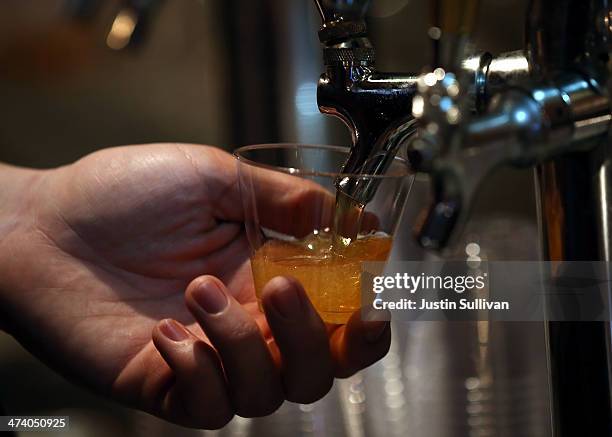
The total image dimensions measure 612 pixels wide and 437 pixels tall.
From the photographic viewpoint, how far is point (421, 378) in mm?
664

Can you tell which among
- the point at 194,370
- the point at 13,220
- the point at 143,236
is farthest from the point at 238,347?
the point at 13,220

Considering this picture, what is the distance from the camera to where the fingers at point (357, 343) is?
1.72 feet

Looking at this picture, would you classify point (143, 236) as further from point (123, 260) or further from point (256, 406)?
point (256, 406)

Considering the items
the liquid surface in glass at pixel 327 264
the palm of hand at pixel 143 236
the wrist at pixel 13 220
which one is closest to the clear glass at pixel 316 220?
the liquid surface in glass at pixel 327 264

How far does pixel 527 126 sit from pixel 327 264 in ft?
0.69

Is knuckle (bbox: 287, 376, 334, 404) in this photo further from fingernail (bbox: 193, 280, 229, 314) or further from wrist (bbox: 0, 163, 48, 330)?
wrist (bbox: 0, 163, 48, 330)

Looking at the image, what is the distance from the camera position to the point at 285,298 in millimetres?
478

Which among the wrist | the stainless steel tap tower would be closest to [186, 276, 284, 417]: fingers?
the stainless steel tap tower

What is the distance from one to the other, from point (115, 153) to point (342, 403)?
30 centimetres

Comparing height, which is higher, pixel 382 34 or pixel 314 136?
pixel 382 34

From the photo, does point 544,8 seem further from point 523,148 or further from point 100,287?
point 100,287

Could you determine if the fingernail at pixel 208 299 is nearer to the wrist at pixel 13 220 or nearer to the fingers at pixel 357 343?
Answer: the fingers at pixel 357 343

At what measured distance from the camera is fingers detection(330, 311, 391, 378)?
52 centimetres

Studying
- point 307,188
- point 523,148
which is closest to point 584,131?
point 523,148
